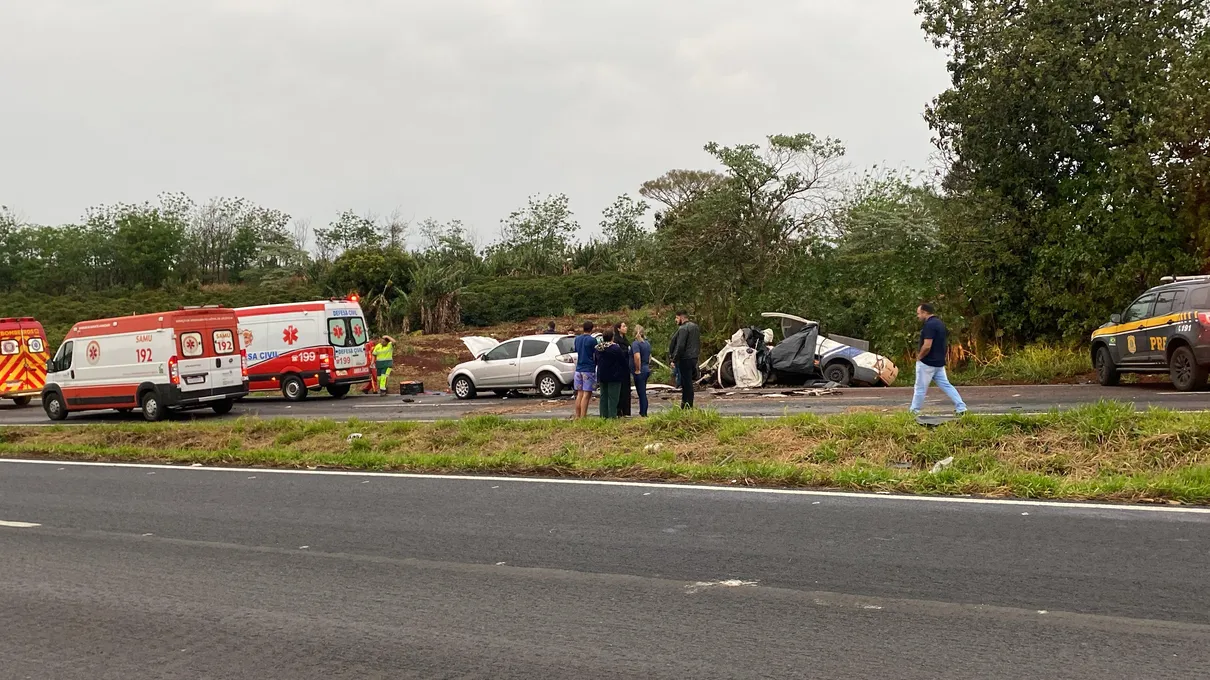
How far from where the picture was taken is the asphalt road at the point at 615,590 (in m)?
5.16

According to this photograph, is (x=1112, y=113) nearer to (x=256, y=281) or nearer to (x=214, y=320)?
(x=214, y=320)

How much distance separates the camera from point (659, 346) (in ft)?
98.8

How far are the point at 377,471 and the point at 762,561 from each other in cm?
642

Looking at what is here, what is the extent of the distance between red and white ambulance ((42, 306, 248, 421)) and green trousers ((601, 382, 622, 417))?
1040cm

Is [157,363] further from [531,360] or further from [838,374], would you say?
[838,374]

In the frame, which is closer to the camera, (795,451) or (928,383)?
(795,451)

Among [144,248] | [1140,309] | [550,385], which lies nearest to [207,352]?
[550,385]

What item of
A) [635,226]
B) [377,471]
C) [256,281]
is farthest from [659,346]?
[256,281]

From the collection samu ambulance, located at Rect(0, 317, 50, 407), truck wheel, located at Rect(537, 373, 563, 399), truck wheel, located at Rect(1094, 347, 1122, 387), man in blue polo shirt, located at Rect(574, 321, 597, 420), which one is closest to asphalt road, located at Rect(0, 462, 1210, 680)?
man in blue polo shirt, located at Rect(574, 321, 597, 420)

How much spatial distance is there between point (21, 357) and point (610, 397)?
22851 mm

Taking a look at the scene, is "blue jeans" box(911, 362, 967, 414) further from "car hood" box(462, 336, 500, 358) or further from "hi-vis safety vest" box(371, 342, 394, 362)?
"hi-vis safety vest" box(371, 342, 394, 362)

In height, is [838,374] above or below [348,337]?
below

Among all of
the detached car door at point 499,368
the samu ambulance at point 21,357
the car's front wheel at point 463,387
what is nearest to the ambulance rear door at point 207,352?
the car's front wheel at point 463,387

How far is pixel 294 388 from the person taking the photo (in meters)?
28.1
